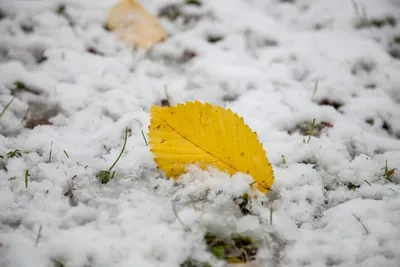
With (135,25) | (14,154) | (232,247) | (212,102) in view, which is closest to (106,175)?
(14,154)

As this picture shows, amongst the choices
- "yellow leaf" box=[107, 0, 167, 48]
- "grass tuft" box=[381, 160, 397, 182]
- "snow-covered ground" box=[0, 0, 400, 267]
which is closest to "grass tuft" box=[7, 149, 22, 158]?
"snow-covered ground" box=[0, 0, 400, 267]

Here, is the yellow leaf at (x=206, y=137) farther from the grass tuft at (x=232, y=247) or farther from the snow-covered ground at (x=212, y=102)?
the grass tuft at (x=232, y=247)

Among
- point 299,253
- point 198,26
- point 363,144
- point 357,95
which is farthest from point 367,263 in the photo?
point 198,26

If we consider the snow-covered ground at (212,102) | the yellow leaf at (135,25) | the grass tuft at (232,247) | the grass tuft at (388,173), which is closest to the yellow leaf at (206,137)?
the snow-covered ground at (212,102)

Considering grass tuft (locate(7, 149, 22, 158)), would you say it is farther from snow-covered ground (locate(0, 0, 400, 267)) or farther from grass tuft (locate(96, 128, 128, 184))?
grass tuft (locate(96, 128, 128, 184))

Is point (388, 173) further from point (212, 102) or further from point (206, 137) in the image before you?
point (212, 102)

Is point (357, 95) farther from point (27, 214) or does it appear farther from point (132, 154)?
point (27, 214)
